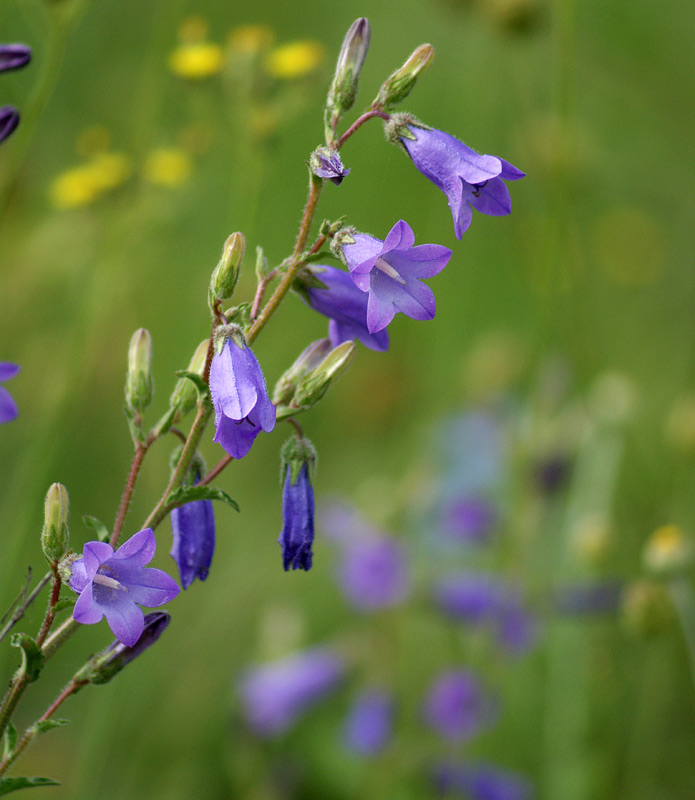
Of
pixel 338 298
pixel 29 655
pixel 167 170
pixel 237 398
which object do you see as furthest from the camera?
pixel 167 170

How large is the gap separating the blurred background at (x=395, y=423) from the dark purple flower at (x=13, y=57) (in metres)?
0.56

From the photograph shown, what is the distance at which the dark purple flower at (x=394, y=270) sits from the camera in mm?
1271

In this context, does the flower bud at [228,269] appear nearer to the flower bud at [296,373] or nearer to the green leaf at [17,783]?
the flower bud at [296,373]

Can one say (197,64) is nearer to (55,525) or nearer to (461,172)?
(461,172)

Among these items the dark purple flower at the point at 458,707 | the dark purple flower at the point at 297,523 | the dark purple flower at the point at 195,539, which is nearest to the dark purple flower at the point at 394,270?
the dark purple flower at the point at 297,523

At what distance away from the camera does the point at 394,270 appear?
1382 millimetres

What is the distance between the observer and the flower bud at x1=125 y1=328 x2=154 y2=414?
54.9 inches

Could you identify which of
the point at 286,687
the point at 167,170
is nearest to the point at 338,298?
the point at 167,170

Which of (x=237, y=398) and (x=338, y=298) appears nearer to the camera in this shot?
(x=237, y=398)

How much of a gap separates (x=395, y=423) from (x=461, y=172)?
343cm

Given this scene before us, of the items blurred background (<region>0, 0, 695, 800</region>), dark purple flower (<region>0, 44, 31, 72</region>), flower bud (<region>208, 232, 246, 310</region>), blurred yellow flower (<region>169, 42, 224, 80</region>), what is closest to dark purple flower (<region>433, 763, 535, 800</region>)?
blurred background (<region>0, 0, 695, 800</region>)

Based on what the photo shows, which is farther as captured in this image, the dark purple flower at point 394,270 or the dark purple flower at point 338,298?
the dark purple flower at point 338,298

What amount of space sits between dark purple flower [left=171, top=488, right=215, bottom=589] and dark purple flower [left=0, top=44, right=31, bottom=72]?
99 centimetres

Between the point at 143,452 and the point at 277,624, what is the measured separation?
1896mm
